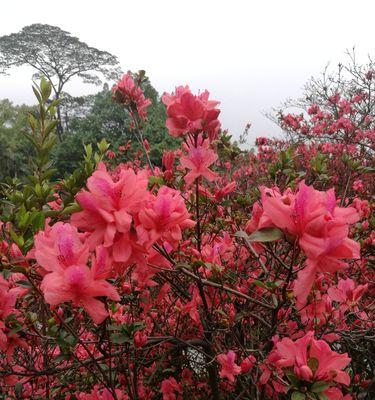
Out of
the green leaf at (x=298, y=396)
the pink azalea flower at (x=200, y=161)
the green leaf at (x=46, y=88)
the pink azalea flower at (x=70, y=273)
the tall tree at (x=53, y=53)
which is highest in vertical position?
the tall tree at (x=53, y=53)

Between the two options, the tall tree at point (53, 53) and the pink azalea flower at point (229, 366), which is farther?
the tall tree at point (53, 53)

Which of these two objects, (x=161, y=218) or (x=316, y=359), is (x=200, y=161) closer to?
(x=161, y=218)

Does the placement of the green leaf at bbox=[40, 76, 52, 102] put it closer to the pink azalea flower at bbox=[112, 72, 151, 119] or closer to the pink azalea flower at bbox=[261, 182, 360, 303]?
the pink azalea flower at bbox=[112, 72, 151, 119]

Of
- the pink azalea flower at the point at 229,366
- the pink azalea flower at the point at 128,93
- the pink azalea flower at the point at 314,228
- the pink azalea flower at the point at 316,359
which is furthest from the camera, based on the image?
the pink azalea flower at the point at 128,93

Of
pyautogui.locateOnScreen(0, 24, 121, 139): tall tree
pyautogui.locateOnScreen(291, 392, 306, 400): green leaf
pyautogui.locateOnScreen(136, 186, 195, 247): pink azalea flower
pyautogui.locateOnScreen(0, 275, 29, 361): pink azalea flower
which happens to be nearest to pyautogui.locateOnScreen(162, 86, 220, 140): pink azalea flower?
pyautogui.locateOnScreen(136, 186, 195, 247): pink azalea flower

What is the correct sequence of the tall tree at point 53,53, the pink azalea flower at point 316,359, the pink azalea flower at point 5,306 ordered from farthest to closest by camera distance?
the tall tree at point 53,53
the pink azalea flower at point 5,306
the pink azalea flower at point 316,359

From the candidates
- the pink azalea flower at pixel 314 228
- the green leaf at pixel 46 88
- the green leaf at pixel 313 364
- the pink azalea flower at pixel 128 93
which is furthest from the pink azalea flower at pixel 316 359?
the pink azalea flower at pixel 128 93

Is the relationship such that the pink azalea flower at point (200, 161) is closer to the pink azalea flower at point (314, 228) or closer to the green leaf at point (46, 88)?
the pink azalea flower at point (314, 228)

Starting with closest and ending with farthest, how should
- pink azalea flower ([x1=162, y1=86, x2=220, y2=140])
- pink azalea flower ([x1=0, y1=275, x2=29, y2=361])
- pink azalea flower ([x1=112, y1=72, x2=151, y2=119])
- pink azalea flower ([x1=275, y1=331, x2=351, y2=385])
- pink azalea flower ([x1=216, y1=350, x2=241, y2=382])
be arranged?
pink azalea flower ([x1=275, y1=331, x2=351, y2=385])
pink azalea flower ([x1=0, y1=275, x2=29, y2=361])
pink azalea flower ([x1=162, y1=86, x2=220, y2=140])
pink azalea flower ([x1=216, y1=350, x2=241, y2=382])
pink azalea flower ([x1=112, y1=72, x2=151, y2=119])

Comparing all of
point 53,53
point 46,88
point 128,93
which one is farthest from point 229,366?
point 53,53

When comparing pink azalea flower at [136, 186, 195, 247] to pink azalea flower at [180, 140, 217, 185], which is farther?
pink azalea flower at [180, 140, 217, 185]

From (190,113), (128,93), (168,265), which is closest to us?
(168,265)

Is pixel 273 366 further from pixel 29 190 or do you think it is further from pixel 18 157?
pixel 18 157

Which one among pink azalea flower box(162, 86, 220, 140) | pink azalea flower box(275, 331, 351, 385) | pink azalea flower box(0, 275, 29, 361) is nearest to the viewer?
pink azalea flower box(275, 331, 351, 385)
